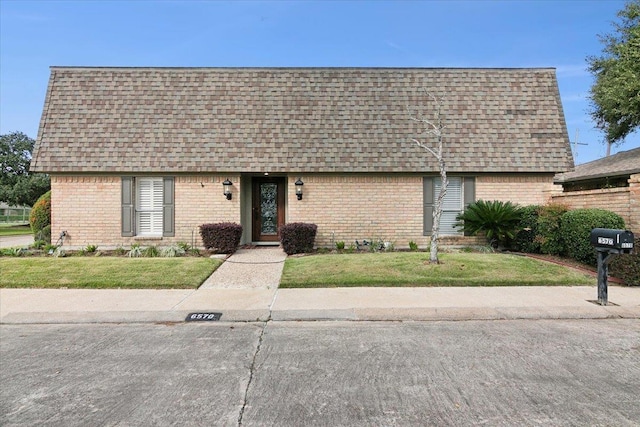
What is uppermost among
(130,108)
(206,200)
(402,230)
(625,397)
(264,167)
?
(130,108)

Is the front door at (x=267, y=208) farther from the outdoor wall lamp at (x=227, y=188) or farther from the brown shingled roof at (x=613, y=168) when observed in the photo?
the brown shingled roof at (x=613, y=168)

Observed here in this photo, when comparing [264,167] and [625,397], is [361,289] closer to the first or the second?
[625,397]

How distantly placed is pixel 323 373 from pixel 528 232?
9410mm

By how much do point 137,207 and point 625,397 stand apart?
491 inches

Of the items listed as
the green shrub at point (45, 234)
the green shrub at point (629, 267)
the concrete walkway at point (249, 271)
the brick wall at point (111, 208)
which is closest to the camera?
the green shrub at point (629, 267)

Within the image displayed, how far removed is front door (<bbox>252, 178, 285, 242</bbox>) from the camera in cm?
1370

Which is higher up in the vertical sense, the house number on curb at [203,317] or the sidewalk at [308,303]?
the sidewalk at [308,303]

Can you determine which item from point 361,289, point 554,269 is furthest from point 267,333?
point 554,269

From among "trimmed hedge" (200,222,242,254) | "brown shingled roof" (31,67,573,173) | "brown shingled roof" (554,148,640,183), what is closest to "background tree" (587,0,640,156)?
"brown shingled roof" (554,148,640,183)

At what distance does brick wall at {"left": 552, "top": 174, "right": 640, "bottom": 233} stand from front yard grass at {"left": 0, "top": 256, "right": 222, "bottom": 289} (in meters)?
9.42

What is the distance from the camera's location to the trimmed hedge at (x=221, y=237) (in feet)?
37.9

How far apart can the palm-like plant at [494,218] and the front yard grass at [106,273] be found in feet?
23.8

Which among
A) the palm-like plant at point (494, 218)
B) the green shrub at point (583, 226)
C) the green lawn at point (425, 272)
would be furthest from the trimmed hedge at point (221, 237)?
the green shrub at point (583, 226)

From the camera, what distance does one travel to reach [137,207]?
41.6 ft
